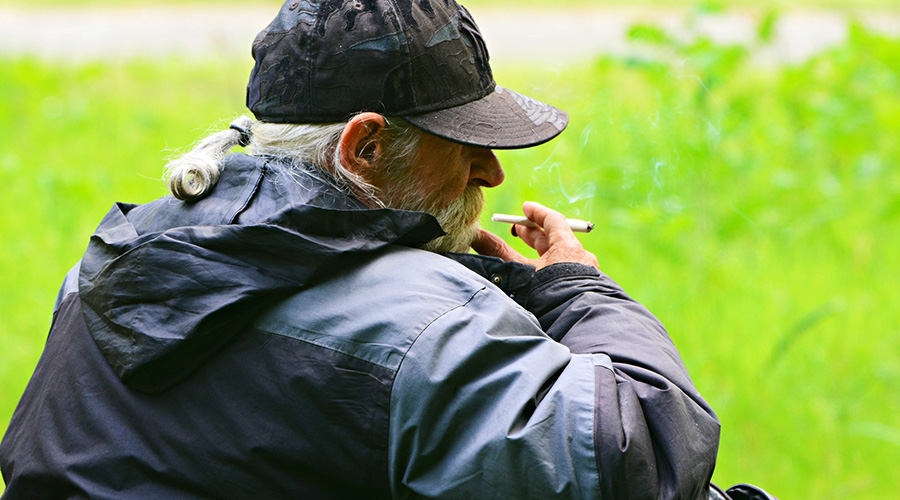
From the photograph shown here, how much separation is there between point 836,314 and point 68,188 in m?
3.47

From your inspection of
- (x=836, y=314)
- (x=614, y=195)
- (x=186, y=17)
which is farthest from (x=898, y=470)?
(x=186, y=17)

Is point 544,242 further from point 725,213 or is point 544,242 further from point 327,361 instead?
point 725,213

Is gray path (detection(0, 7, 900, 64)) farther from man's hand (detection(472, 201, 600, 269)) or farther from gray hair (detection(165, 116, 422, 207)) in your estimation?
gray hair (detection(165, 116, 422, 207))

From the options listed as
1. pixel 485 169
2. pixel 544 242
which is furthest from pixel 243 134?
pixel 544 242

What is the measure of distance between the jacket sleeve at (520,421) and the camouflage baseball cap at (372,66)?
1.34 feet

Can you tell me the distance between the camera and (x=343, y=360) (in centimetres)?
A: 139

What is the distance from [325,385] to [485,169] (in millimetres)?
647

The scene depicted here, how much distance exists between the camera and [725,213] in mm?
4332

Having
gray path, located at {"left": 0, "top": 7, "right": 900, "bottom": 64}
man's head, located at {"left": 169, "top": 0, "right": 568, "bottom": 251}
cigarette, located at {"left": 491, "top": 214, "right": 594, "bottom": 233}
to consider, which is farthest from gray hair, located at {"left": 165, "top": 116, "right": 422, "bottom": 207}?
gray path, located at {"left": 0, "top": 7, "right": 900, "bottom": 64}

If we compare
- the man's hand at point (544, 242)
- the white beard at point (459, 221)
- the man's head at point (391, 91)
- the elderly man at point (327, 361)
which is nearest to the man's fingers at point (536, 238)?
the man's hand at point (544, 242)

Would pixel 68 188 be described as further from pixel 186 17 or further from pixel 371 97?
pixel 186 17

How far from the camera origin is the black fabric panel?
1.39 m

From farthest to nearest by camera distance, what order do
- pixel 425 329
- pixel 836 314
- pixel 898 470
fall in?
pixel 836 314, pixel 898 470, pixel 425 329

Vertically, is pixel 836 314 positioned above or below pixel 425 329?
below
